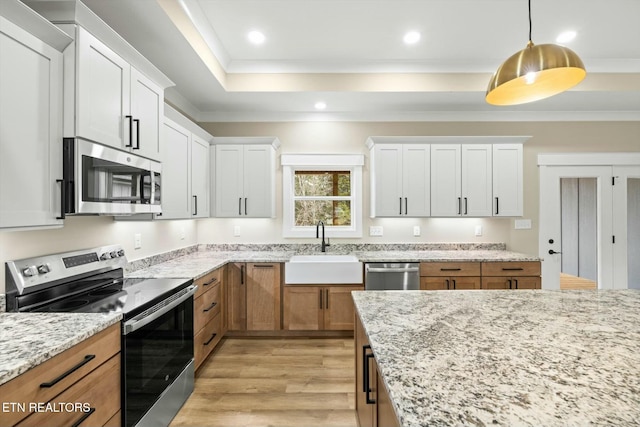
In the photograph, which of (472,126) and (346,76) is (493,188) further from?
(346,76)

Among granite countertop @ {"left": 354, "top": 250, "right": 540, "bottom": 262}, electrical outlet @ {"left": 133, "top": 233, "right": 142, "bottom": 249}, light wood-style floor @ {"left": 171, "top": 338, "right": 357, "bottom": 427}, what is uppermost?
electrical outlet @ {"left": 133, "top": 233, "right": 142, "bottom": 249}

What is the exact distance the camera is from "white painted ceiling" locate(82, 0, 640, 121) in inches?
90.1

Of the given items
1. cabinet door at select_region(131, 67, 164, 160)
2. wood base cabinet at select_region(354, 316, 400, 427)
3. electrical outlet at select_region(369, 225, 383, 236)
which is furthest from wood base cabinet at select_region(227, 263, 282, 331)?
wood base cabinet at select_region(354, 316, 400, 427)

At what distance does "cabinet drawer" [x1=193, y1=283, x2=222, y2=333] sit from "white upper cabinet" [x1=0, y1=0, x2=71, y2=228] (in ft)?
4.12

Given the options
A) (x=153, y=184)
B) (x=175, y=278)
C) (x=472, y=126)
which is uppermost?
(x=472, y=126)

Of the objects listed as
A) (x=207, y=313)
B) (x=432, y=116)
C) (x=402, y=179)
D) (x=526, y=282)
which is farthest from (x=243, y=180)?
(x=526, y=282)

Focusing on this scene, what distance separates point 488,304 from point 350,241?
93.3 inches

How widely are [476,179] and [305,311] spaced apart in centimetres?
240

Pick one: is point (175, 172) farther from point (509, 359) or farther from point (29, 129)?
point (509, 359)

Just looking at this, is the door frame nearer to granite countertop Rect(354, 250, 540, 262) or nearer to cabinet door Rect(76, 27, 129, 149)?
granite countertop Rect(354, 250, 540, 262)

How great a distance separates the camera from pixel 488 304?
5.03ft

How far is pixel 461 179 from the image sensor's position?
352cm

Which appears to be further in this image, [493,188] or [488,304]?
[493,188]

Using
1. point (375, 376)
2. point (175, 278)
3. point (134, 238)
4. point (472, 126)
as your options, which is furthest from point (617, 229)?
point (134, 238)
